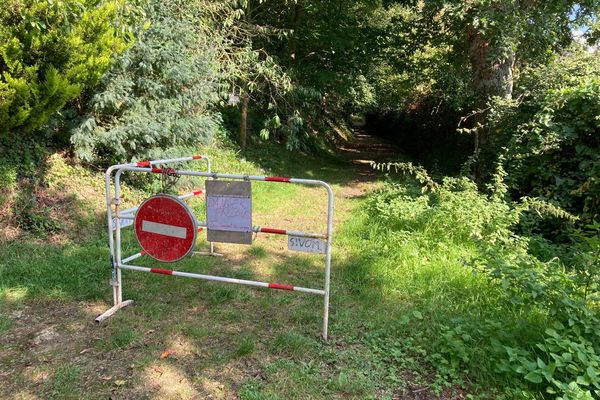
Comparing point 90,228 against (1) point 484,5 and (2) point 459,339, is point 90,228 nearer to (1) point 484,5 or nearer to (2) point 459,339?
(2) point 459,339

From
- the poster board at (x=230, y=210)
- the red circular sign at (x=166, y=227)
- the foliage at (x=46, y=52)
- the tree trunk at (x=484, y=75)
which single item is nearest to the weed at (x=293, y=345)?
the poster board at (x=230, y=210)

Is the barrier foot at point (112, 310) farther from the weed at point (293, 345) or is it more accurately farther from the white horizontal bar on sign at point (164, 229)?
the weed at point (293, 345)

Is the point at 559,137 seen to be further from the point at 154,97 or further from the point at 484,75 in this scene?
the point at 154,97

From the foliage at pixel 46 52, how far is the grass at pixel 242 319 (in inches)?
60.1

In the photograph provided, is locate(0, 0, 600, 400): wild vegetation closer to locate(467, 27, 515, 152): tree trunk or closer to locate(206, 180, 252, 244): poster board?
locate(467, 27, 515, 152): tree trunk

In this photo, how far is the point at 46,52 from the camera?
15.9ft

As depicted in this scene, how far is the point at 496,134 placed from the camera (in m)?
8.18

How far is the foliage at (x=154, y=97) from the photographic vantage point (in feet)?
20.7

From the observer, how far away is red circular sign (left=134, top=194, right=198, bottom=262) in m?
3.45

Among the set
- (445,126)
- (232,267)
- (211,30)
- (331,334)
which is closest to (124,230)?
(232,267)

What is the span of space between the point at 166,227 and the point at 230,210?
0.58m

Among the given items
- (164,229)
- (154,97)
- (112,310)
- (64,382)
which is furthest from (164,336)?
(154,97)

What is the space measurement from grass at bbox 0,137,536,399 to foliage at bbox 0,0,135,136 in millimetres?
1527

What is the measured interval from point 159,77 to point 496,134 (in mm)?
6407
